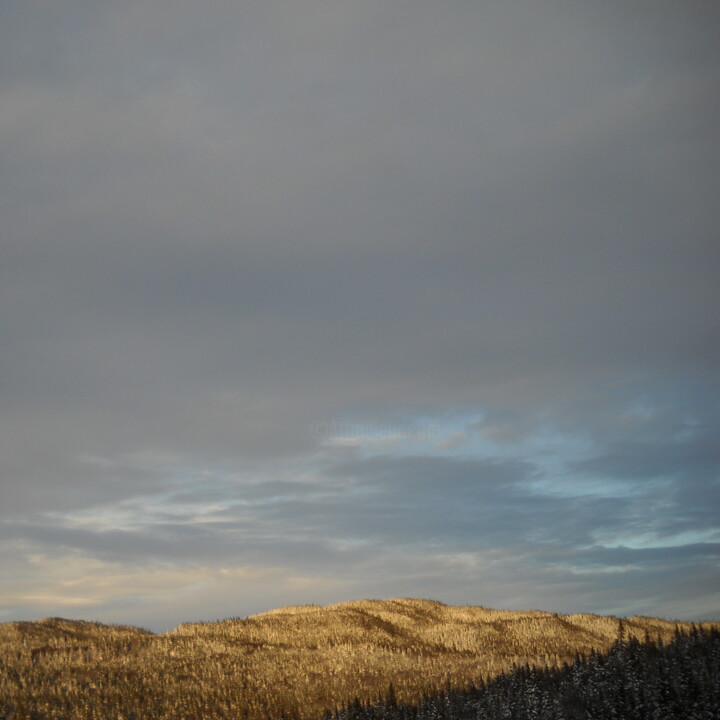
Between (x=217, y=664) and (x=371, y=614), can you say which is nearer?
(x=217, y=664)

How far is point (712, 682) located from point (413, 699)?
19.0 metres

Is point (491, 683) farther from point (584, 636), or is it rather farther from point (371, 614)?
point (371, 614)

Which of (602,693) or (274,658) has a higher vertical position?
(274,658)

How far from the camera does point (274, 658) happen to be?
55.0 m

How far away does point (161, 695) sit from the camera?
147ft

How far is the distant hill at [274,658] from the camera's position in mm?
43500

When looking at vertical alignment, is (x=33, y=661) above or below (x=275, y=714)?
above

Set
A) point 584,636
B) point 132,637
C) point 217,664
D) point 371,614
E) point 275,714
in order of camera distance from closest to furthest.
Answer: point 275,714
point 217,664
point 132,637
point 584,636
point 371,614

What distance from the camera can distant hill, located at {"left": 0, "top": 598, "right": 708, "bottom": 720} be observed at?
1713 inches

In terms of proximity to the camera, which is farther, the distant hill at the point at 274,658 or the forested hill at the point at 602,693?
the distant hill at the point at 274,658

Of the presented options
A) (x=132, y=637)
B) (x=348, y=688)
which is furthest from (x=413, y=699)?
(x=132, y=637)

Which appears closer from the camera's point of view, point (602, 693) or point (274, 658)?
Result: point (602, 693)

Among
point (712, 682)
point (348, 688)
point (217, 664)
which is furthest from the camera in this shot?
point (217, 664)

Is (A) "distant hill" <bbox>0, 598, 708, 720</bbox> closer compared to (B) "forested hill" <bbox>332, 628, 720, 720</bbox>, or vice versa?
(B) "forested hill" <bbox>332, 628, 720, 720</bbox>
